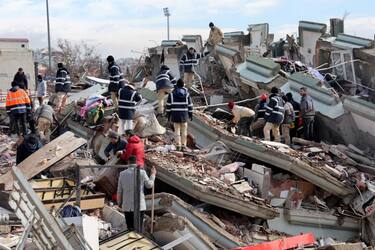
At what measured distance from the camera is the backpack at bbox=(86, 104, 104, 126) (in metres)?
15.3

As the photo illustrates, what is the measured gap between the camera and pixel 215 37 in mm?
21109

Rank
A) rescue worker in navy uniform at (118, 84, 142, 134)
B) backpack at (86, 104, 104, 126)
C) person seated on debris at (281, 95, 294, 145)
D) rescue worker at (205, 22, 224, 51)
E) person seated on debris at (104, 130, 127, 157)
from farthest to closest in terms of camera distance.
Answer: rescue worker at (205, 22, 224, 51), backpack at (86, 104, 104, 126), person seated on debris at (281, 95, 294, 145), rescue worker in navy uniform at (118, 84, 142, 134), person seated on debris at (104, 130, 127, 157)

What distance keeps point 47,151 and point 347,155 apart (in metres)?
6.18

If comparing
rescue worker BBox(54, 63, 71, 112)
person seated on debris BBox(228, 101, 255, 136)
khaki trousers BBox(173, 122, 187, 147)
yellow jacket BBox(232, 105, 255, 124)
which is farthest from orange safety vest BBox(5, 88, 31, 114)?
yellow jacket BBox(232, 105, 255, 124)

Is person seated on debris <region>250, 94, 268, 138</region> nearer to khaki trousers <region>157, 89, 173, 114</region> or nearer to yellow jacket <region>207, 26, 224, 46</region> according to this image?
khaki trousers <region>157, 89, 173, 114</region>

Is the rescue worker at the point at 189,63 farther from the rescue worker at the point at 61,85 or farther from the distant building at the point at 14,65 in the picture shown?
the distant building at the point at 14,65

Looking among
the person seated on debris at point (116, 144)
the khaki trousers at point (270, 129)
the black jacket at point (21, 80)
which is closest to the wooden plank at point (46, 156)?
the person seated on debris at point (116, 144)

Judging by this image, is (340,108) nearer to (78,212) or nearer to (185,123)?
(185,123)

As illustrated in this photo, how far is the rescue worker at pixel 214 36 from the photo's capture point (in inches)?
830

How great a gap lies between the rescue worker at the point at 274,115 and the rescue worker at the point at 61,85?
19.4 ft

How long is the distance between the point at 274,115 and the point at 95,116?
4301 millimetres

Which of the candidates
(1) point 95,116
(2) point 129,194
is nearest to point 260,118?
(1) point 95,116

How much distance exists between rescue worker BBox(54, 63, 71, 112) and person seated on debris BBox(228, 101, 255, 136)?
4.67 metres

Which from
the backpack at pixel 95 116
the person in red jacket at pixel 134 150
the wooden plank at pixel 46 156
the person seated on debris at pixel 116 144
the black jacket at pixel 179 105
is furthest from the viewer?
the backpack at pixel 95 116
